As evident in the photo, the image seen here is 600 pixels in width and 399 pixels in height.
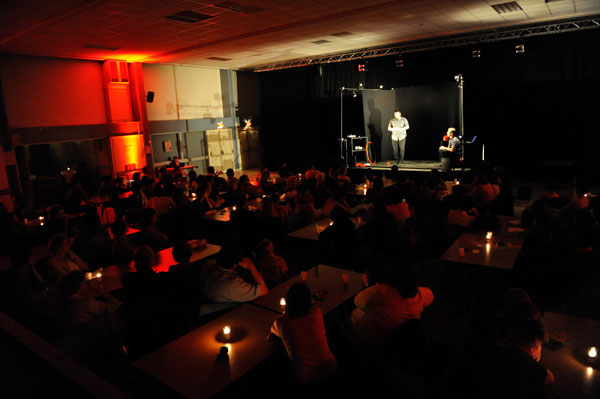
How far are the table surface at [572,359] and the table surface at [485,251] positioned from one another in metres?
1.26

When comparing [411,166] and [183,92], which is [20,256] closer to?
[183,92]

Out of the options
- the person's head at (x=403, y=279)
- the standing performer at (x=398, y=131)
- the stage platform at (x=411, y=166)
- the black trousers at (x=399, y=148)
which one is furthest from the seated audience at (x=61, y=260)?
the black trousers at (x=399, y=148)

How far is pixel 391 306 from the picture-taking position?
3.23 meters

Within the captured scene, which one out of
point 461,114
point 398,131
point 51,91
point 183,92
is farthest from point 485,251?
point 183,92

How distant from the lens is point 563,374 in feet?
8.73

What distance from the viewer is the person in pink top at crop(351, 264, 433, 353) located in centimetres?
319

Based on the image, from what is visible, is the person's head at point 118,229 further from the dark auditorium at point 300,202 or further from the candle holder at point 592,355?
the candle holder at point 592,355

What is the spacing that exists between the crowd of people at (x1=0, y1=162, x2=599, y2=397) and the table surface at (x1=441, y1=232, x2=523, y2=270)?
18cm

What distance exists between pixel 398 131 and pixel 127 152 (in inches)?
361

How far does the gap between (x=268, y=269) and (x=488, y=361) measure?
277cm

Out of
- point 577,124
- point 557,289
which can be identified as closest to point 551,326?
point 557,289

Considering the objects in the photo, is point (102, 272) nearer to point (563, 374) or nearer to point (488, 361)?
point (488, 361)

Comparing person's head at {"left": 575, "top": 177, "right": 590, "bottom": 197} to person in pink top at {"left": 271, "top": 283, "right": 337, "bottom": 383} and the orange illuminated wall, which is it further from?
the orange illuminated wall

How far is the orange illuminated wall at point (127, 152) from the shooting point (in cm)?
1324
